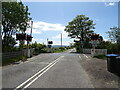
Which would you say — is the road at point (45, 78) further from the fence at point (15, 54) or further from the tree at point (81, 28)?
the tree at point (81, 28)

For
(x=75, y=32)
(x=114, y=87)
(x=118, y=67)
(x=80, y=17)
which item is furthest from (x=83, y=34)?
(x=114, y=87)

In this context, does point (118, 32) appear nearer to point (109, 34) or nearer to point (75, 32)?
point (109, 34)

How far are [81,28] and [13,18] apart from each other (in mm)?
26821

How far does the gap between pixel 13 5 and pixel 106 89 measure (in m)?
24.1

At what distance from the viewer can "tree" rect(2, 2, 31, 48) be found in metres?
24.6

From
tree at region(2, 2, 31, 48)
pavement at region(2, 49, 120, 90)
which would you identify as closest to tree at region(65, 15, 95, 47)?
tree at region(2, 2, 31, 48)

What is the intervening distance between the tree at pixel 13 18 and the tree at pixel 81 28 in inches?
835

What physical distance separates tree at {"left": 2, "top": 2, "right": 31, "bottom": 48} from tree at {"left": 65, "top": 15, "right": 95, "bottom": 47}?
21.2 metres

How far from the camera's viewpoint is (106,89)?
5645 millimetres

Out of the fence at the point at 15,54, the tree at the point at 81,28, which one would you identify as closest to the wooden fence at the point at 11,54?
the fence at the point at 15,54

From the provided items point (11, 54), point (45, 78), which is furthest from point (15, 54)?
point (45, 78)

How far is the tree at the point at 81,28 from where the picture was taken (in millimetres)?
46750

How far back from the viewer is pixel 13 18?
25.0 metres

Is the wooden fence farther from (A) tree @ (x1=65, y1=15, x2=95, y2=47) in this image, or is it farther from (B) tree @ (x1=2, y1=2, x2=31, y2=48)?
(A) tree @ (x1=65, y1=15, x2=95, y2=47)
